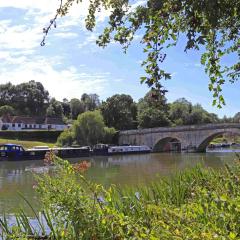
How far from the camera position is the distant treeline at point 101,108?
304ft

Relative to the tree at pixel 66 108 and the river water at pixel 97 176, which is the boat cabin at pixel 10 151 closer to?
the river water at pixel 97 176

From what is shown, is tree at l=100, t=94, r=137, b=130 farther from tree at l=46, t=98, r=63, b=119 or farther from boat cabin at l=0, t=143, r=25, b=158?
boat cabin at l=0, t=143, r=25, b=158

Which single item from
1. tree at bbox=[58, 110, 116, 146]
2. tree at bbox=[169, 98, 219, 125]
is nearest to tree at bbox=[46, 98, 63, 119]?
tree at bbox=[169, 98, 219, 125]

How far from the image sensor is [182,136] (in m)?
79.3

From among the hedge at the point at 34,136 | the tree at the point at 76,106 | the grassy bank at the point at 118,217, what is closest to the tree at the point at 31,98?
the tree at the point at 76,106

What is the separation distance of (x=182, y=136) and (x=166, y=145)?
8587 mm

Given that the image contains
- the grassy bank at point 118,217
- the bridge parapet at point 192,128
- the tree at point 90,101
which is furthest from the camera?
the tree at point 90,101

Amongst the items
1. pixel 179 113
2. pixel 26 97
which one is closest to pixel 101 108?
pixel 179 113

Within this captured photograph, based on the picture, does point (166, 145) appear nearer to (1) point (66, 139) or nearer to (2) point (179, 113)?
(1) point (66, 139)

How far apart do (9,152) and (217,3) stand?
172ft

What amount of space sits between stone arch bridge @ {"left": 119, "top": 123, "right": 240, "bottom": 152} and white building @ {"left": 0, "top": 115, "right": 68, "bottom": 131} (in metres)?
34.8

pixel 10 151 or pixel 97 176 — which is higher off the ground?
pixel 10 151

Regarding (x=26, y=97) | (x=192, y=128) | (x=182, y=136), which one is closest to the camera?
(x=192, y=128)

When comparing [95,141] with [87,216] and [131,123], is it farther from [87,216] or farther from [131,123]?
[87,216]
